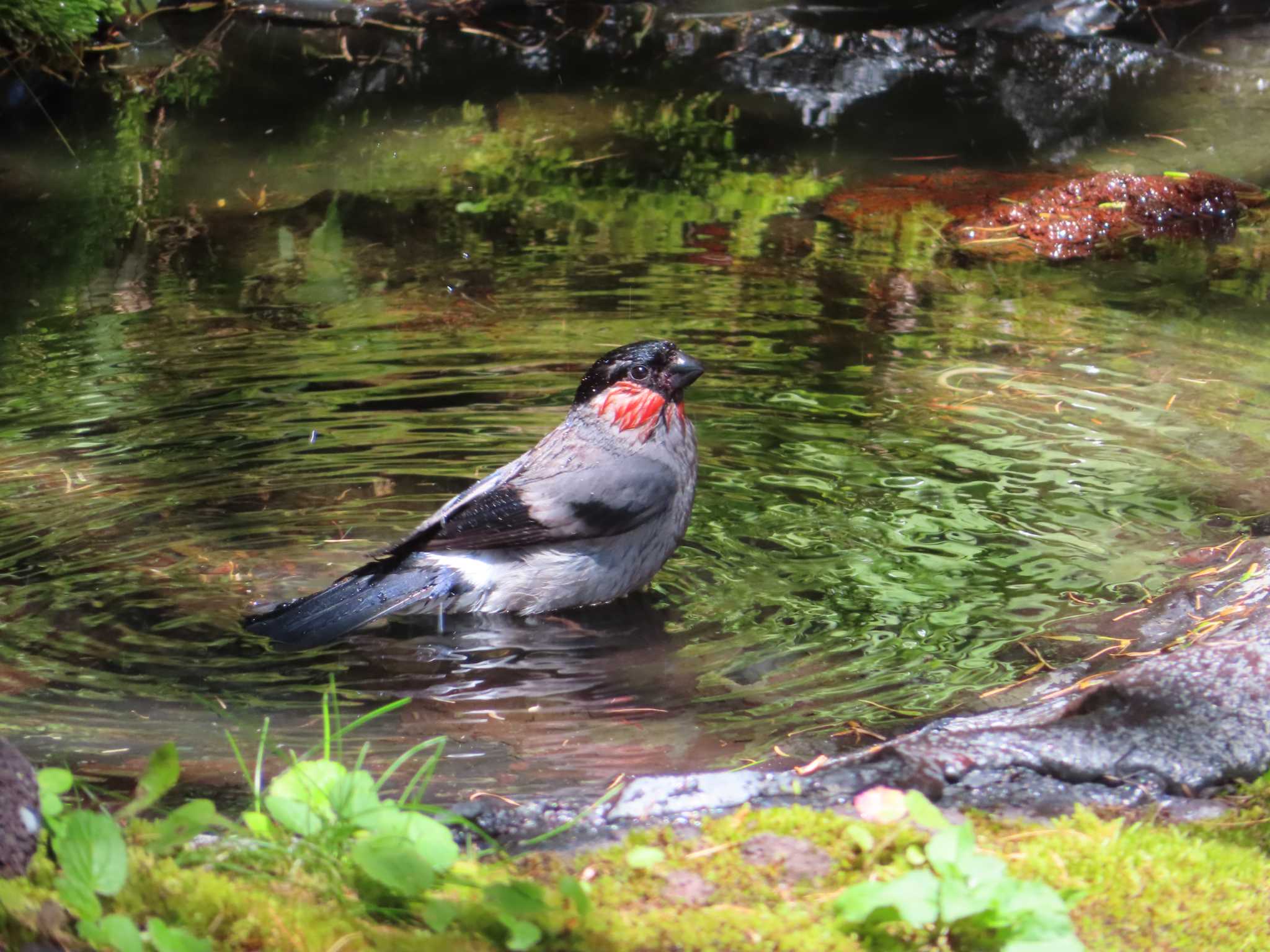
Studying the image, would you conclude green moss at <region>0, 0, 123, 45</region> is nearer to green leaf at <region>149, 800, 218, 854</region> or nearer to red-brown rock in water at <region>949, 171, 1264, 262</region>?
red-brown rock in water at <region>949, 171, 1264, 262</region>

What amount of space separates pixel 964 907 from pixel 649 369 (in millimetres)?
3215

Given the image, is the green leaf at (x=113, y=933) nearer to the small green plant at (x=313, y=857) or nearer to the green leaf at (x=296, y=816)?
the small green plant at (x=313, y=857)

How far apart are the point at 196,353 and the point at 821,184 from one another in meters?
4.64

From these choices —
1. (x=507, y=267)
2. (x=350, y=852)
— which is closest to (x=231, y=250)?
(x=507, y=267)

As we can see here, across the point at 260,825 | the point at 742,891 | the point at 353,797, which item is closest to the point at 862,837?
the point at 742,891

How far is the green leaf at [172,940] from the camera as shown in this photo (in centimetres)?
218

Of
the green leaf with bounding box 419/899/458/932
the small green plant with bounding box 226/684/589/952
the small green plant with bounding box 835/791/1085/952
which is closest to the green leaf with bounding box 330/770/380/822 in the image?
the small green plant with bounding box 226/684/589/952

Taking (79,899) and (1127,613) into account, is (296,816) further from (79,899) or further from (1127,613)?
(1127,613)

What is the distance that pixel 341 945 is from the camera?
229 centimetres

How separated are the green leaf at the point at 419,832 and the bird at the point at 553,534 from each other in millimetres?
2170

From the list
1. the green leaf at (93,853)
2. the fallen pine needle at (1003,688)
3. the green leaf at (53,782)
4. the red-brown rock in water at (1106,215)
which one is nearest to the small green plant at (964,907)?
the green leaf at (93,853)

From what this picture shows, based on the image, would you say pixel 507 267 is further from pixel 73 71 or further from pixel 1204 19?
pixel 1204 19

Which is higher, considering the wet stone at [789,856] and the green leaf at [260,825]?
the green leaf at [260,825]

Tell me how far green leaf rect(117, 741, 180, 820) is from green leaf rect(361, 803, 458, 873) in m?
0.41
